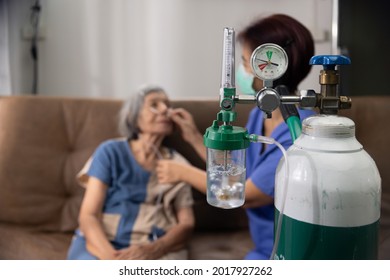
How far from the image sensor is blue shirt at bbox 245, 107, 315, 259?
30.0 inches

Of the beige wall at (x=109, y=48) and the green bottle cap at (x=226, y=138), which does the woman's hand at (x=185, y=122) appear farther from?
the green bottle cap at (x=226, y=138)

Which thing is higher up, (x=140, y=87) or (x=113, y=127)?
(x=140, y=87)

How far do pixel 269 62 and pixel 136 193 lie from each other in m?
0.73

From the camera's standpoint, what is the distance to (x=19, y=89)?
1.21 m

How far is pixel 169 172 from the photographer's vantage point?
1.12 meters

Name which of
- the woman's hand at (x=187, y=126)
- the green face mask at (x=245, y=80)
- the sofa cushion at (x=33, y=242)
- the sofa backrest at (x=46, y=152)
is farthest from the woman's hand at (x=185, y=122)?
the sofa cushion at (x=33, y=242)

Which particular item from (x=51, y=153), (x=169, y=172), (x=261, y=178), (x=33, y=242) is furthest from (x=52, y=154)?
(x=261, y=178)

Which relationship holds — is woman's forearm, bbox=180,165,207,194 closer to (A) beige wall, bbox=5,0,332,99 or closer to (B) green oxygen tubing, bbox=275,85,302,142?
(A) beige wall, bbox=5,0,332,99

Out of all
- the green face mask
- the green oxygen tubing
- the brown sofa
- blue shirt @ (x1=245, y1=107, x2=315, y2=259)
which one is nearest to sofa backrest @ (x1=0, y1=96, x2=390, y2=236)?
the brown sofa

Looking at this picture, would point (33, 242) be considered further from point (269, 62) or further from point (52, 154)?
point (269, 62)

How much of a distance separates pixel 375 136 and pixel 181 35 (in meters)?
0.65

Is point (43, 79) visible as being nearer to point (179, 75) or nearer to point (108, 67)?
point (108, 67)

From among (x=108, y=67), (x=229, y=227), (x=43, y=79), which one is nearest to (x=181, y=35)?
(x=108, y=67)
